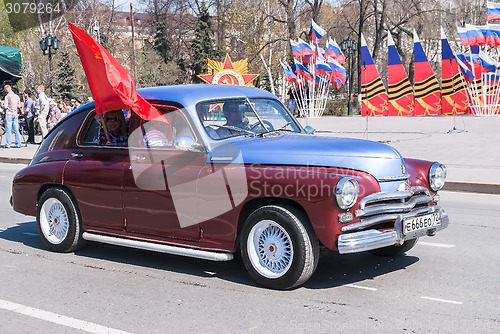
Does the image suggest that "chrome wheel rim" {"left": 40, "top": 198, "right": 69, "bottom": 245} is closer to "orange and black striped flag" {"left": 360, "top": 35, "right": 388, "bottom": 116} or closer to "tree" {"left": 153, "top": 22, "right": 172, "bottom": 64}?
"orange and black striped flag" {"left": 360, "top": 35, "right": 388, "bottom": 116}

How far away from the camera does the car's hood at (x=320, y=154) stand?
5.77 meters

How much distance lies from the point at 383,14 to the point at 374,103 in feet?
46.1

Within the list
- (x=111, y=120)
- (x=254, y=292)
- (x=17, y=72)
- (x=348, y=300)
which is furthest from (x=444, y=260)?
(x=17, y=72)

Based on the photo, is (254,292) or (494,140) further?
(494,140)

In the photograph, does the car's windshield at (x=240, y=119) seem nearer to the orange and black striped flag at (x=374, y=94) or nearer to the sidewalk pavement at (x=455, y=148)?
the sidewalk pavement at (x=455, y=148)

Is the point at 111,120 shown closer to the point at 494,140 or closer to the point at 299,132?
the point at 299,132

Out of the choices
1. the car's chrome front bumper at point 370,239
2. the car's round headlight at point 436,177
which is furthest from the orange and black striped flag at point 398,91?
the car's chrome front bumper at point 370,239

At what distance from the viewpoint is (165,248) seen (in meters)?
6.52

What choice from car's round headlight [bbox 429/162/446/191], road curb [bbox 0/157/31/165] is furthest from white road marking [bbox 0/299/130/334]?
road curb [bbox 0/157/31/165]

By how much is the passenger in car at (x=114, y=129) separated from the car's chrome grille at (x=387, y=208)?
2.76 meters

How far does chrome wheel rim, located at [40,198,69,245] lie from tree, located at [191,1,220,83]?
59464 mm

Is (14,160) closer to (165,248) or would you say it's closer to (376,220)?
(165,248)

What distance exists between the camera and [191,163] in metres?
6.41

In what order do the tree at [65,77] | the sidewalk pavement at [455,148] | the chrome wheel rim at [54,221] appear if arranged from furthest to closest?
the tree at [65,77]
the sidewalk pavement at [455,148]
the chrome wheel rim at [54,221]
